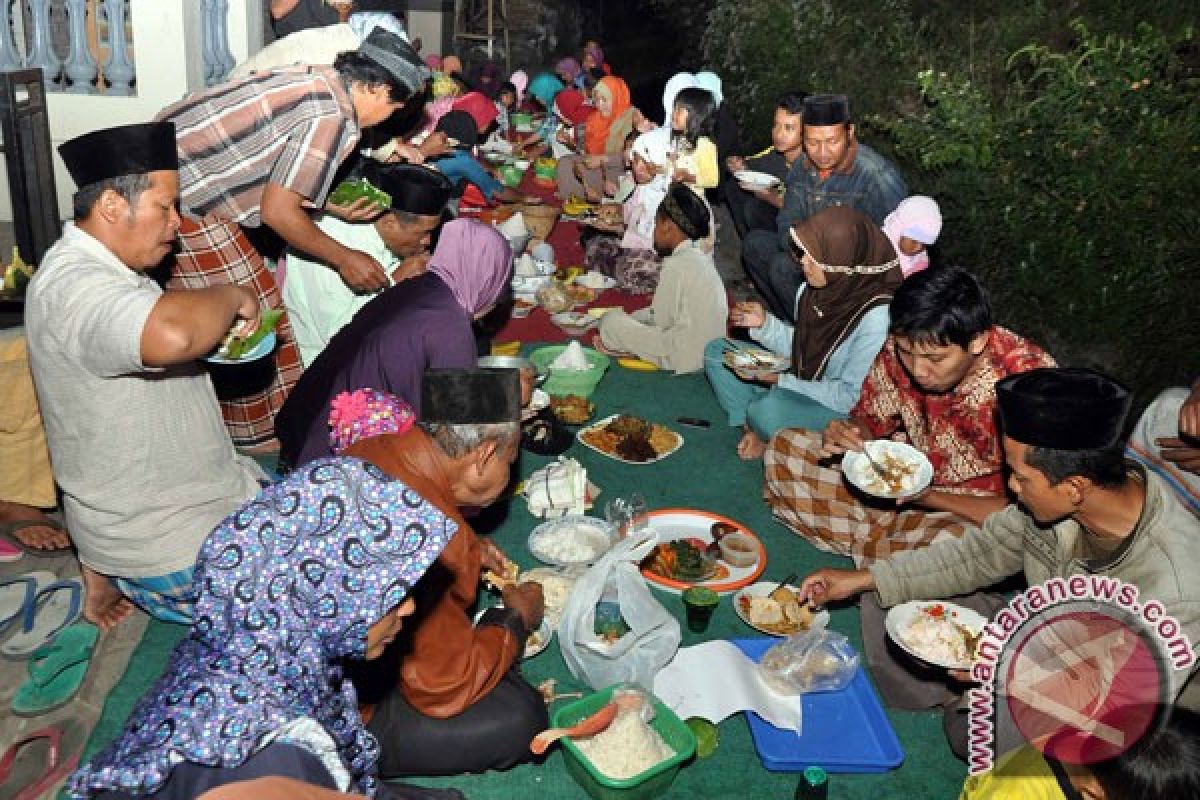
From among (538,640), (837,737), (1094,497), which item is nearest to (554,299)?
(538,640)

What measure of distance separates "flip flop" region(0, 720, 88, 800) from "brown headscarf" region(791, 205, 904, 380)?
379cm

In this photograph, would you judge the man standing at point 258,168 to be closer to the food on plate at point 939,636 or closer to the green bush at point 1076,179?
the food on plate at point 939,636

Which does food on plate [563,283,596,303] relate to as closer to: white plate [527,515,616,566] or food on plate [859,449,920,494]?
white plate [527,515,616,566]

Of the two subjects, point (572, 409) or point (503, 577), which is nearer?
point (503, 577)

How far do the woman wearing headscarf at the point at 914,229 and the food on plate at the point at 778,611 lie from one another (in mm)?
2927

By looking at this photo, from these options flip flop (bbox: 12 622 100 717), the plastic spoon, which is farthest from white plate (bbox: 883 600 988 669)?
flip flop (bbox: 12 622 100 717)

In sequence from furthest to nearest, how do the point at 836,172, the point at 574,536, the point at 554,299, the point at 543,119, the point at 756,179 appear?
the point at 543,119
the point at 756,179
the point at 554,299
the point at 836,172
the point at 574,536

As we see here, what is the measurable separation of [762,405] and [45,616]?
11.4 feet

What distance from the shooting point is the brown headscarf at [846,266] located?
4973mm

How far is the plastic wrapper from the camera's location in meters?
3.42

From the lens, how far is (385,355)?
12.7ft

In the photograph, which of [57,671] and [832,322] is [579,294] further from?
[57,671]

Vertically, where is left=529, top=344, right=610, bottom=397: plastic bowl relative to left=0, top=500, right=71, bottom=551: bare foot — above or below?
above

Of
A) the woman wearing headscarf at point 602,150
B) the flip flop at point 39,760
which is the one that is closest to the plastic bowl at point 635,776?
the flip flop at point 39,760
